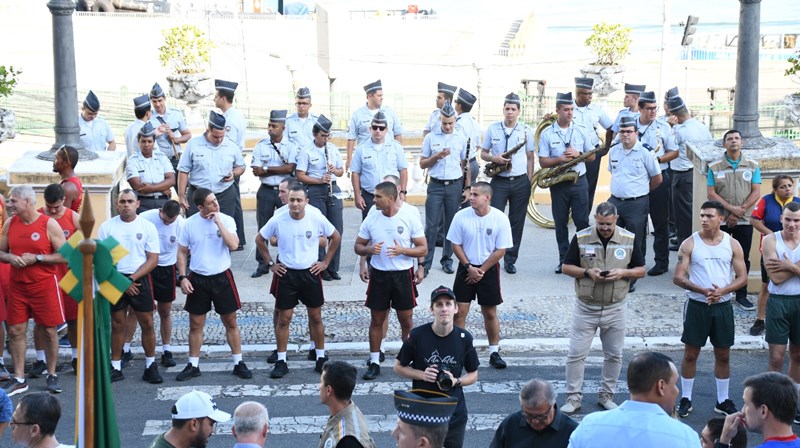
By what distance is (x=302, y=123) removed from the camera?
48.4 ft

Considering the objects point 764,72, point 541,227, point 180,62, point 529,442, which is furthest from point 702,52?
point 529,442

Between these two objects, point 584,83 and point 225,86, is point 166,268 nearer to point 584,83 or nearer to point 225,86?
point 225,86

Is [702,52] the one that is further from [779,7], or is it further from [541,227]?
[779,7]

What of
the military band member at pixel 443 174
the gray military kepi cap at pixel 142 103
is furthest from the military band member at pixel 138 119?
the military band member at pixel 443 174

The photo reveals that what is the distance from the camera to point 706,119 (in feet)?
84.2

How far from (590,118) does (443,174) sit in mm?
2344

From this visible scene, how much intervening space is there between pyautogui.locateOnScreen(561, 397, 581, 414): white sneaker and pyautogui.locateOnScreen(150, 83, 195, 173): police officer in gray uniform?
7.04 meters

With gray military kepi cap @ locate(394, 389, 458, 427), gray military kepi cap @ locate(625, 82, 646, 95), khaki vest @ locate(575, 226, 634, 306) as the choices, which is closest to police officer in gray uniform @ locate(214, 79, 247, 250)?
gray military kepi cap @ locate(625, 82, 646, 95)

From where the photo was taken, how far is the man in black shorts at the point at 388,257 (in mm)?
10977

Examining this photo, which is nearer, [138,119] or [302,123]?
[302,123]

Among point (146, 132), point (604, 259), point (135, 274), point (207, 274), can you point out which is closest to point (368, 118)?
point (146, 132)

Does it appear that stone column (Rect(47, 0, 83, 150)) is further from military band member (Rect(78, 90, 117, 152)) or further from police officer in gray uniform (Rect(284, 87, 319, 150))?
police officer in gray uniform (Rect(284, 87, 319, 150))

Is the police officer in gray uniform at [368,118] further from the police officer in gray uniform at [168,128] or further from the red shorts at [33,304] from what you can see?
the red shorts at [33,304]

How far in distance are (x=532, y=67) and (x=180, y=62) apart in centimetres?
2063
